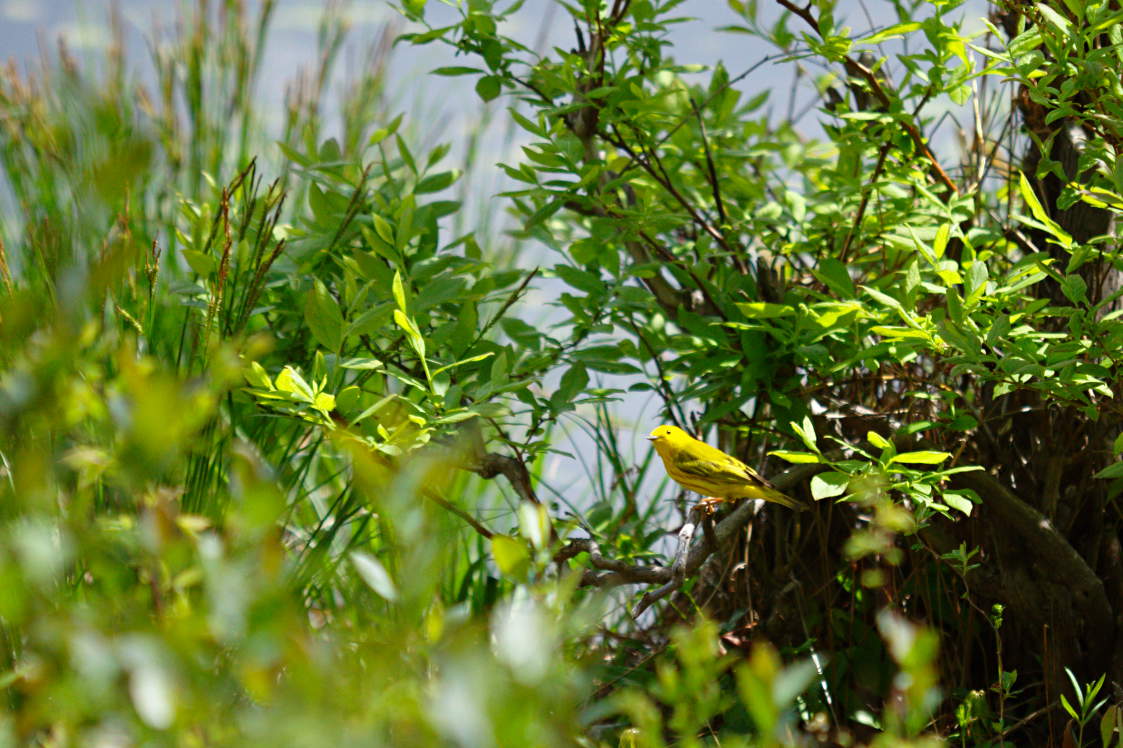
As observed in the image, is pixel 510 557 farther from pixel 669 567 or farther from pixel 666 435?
pixel 666 435

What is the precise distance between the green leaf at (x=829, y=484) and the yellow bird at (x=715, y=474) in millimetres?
119

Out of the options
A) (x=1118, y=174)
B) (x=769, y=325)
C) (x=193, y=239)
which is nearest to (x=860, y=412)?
(x=769, y=325)

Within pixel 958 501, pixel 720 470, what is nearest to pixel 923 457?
pixel 958 501

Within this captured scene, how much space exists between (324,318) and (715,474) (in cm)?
45

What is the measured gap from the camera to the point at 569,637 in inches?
21.6

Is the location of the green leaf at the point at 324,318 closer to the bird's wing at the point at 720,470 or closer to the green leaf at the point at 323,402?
the green leaf at the point at 323,402

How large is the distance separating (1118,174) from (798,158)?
2.84ft

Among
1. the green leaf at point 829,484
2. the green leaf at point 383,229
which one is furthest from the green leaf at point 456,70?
the green leaf at point 829,484

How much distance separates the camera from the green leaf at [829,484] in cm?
93

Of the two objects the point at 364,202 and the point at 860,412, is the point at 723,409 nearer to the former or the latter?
the point at 860,412

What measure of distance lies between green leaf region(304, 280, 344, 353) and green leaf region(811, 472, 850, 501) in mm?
493

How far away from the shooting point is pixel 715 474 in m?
1.11

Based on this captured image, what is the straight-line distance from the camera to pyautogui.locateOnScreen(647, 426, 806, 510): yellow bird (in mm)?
1094

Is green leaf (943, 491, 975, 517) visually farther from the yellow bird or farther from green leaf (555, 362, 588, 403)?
green leaf (555, 362, 588, 403)
